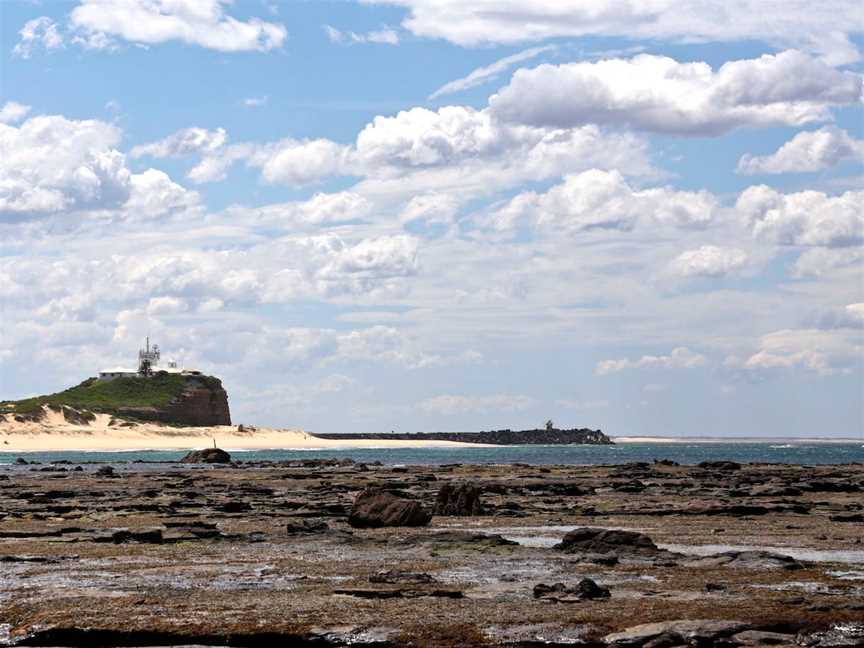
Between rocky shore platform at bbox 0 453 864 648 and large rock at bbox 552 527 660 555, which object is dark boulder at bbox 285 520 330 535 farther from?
large rock at bbox 552 527 660 555

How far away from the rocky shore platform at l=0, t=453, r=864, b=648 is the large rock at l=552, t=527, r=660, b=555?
7 centimetres

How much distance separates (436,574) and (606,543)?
583 cm

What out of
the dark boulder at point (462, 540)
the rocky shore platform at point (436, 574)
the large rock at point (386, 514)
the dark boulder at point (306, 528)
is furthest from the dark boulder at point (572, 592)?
the large rock at point (386, 514)

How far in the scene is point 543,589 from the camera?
2270 centimetres

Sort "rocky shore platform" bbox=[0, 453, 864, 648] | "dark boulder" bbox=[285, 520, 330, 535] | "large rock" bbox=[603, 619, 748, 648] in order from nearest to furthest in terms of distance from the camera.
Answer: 1. "large rock" bbox=[603, 619, 748, 648]
2. "rocky shore platform" bbox=[0, 453, 864, 648]
3. "dark boulder" bbox=[285, 520, 330, 535]

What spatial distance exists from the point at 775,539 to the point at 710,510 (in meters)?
11.4

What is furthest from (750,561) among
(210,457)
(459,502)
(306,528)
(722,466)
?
(210,457)

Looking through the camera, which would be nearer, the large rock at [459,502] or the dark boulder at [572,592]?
the dark boulder at [572,592]

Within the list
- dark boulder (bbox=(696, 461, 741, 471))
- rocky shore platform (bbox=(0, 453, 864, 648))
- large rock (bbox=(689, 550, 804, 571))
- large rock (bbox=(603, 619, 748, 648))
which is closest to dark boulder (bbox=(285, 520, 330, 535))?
rocky shore platform (bbox=(0, 453, 864, 648))

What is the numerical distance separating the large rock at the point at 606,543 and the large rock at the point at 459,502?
13.8 metres

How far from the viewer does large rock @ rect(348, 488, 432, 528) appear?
1523 inches

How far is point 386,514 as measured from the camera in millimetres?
38750

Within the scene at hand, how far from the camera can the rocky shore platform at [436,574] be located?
63.0 ft

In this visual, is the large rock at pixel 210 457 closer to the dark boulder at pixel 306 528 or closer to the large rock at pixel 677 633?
the dark boulder at pixel 306 528
